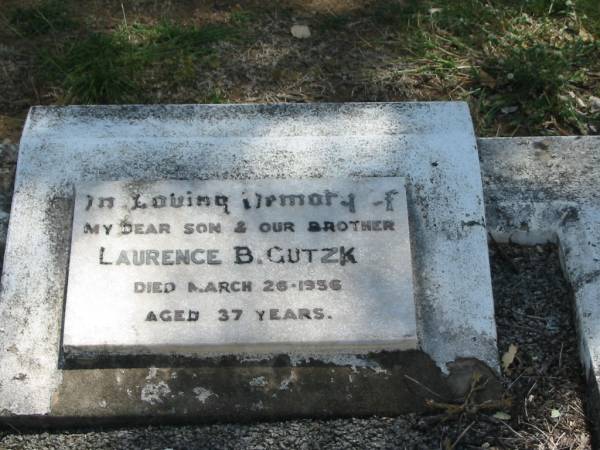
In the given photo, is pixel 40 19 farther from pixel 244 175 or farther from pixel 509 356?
pixel 509 356

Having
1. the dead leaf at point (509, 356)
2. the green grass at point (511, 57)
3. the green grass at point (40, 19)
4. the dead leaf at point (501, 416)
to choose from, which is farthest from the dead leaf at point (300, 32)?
the dead leaf at point (501, 416)

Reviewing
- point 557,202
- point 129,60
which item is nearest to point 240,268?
point 557,202

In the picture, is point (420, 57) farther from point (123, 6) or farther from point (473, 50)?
point (123, 6)

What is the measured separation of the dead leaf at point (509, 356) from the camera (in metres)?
→ 2.53

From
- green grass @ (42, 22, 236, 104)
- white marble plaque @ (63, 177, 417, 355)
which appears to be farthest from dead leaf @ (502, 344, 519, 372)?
green grass @ (42, 22, 236, 104)

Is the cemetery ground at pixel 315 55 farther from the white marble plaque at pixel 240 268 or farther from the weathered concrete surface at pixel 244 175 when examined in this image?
the white marble plaque at pixel 240 268

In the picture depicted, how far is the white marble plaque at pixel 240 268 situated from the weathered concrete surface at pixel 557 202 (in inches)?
17.9

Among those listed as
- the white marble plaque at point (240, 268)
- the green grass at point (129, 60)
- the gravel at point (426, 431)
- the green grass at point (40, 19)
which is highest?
the green grass at point (40, 19)

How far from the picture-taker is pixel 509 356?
2541 mm

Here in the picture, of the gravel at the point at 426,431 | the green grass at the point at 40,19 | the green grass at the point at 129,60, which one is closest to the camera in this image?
the gravel at the point at 426,431

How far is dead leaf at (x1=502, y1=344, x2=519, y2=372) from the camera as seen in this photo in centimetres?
253

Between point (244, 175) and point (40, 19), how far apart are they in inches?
73.5

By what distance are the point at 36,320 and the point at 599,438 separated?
5.48 feet

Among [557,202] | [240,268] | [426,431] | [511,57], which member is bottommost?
[426,431]
